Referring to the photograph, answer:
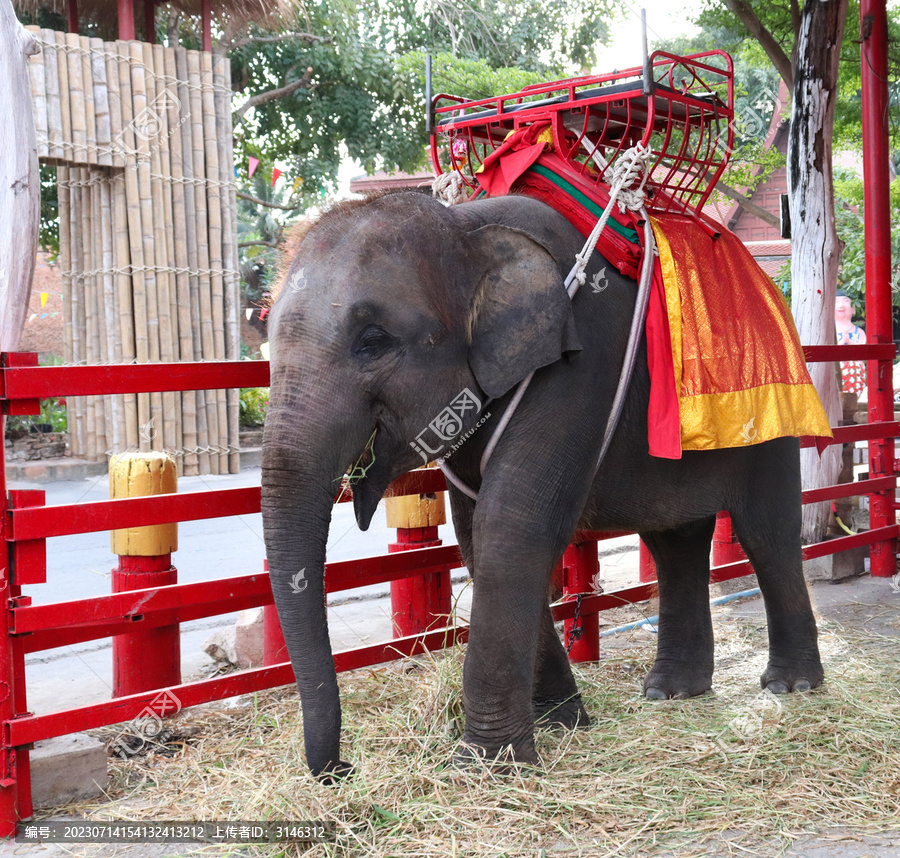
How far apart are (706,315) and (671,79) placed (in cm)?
79

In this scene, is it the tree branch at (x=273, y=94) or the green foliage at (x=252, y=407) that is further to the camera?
the tree branch at (x=273, y=94)

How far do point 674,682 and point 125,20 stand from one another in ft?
33.7

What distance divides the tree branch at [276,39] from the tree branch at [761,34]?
986 centimetres

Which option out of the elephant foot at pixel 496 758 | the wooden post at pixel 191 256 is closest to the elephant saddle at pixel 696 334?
the elephant foot at pixel 496 758

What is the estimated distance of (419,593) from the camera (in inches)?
182

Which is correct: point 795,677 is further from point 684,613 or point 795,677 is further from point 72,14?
point 72,14

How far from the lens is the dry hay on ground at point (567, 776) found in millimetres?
2836

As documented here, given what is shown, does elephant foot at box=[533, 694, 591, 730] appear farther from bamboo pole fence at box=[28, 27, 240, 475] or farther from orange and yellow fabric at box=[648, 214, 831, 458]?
bamboo pole fence at box=[28, 27, 240, 475]

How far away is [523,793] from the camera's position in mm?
2988

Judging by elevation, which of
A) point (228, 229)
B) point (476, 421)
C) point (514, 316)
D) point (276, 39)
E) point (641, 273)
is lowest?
point (476, 421)

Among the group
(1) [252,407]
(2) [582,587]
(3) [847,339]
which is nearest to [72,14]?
(1) [252,407]

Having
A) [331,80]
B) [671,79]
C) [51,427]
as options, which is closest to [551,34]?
[331,80]

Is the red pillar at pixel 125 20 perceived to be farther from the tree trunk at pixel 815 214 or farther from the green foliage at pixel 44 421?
the tree trunk at pixel 815 214

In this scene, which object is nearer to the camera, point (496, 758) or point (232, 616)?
point (496, 758)
